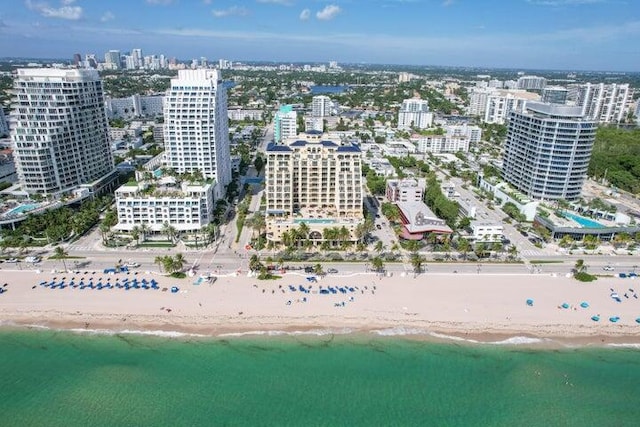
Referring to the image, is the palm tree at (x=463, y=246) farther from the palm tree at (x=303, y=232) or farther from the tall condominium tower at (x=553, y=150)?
the tall condominium tower at (x=553, y=150)

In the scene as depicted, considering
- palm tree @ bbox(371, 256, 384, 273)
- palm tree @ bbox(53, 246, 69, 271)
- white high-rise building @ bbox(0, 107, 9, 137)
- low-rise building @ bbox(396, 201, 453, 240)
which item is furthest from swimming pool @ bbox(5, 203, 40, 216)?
white high-rise building @ bbox(0, 107, 9, 137)

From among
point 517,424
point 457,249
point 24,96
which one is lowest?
point 517,424

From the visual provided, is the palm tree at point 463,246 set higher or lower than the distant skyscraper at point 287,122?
lower

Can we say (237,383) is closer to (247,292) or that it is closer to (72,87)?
(247,292)

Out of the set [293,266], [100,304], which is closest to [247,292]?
[293,266]

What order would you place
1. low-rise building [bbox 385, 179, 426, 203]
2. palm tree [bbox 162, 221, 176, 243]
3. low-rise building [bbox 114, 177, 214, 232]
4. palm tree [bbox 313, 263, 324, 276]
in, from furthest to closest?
low-rise building [bbox 385, 179, 426, 203] → low-rise building [bbox 114, 177, 214, 232] → palm tree [bbox 162, 221, 176, 243] → palm tree [bbox 313, 263, 324, 276]

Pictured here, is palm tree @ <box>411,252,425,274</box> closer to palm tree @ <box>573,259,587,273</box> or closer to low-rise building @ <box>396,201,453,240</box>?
low-rise building @ <box>396,201,453,240</box>

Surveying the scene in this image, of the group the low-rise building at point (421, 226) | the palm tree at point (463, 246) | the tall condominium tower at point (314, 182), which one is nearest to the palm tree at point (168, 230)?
the tall condominium tower at point (314, 182)
